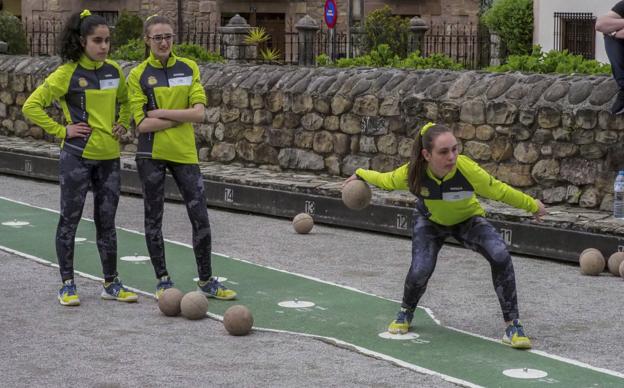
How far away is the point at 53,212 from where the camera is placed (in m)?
14.9

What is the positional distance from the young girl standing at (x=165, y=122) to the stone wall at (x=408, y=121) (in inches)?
185

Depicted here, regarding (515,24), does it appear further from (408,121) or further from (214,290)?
(214,290)

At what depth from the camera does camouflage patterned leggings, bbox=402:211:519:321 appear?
8500mm

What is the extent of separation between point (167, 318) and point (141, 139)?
4.44ft

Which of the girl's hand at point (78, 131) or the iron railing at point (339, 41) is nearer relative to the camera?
the girl's hand at point (78, 131)

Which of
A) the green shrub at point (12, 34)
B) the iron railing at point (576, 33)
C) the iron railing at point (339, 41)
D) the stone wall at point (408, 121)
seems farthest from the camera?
the iron railing at point (576, 33)

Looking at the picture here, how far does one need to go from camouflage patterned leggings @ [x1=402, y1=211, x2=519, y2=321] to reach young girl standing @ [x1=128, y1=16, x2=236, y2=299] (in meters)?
1.77

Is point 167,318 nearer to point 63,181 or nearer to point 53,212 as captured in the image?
point 63,181

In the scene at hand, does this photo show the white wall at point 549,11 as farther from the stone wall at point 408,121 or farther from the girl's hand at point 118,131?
the girl's hand at point 118,131

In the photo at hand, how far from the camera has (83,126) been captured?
962cm

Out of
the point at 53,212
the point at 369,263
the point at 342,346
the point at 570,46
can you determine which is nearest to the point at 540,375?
the point at 342,346

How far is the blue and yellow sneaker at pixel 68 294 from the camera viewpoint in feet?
31.9

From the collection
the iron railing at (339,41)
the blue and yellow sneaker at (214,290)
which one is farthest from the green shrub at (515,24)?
the blue and yellow sneaker at (214,290)

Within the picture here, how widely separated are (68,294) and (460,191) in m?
3.07
